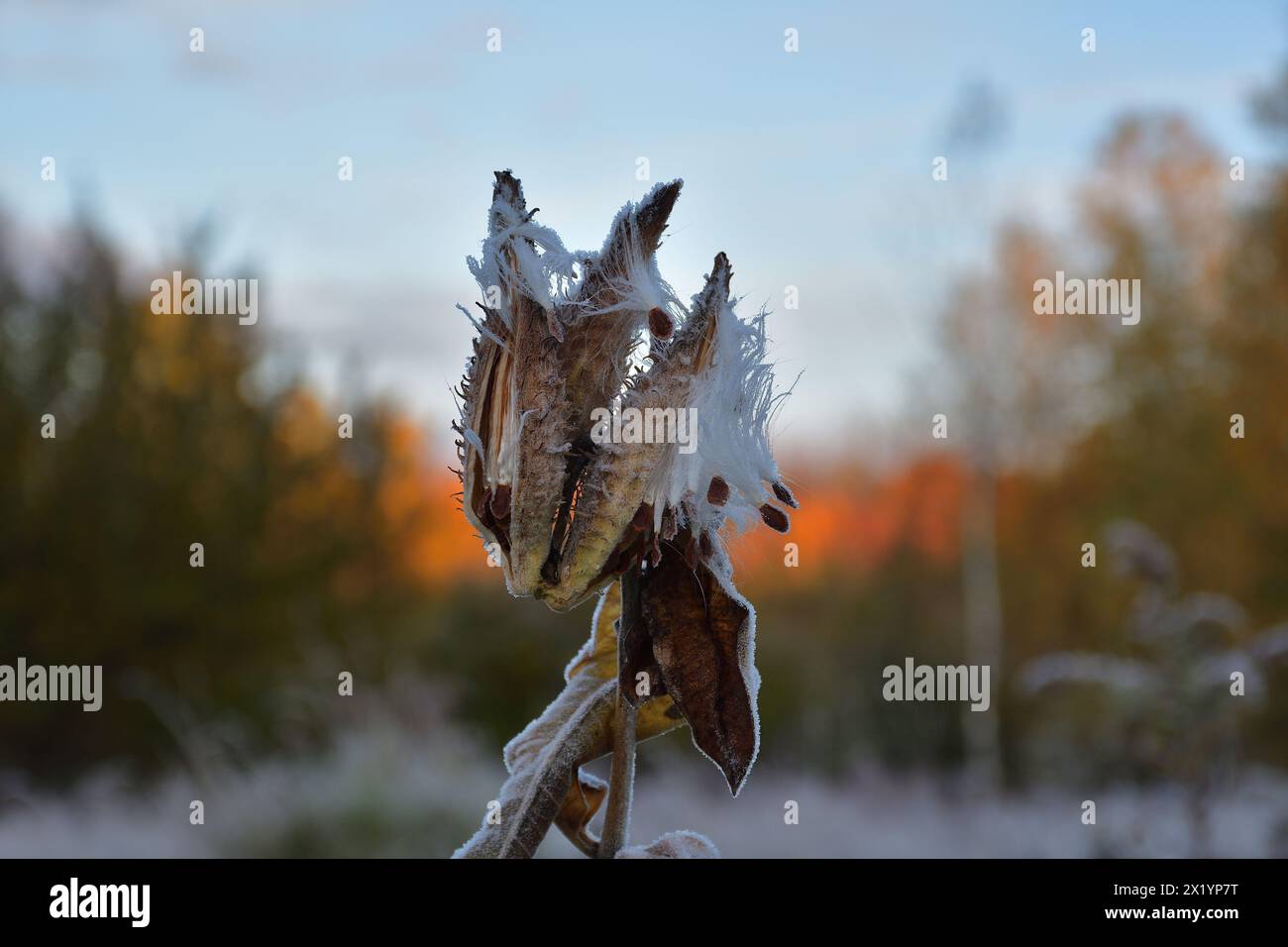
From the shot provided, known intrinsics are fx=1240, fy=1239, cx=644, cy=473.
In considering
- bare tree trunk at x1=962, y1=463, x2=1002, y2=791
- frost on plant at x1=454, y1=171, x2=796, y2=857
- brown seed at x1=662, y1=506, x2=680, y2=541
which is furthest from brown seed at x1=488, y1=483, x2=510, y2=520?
bare tree trunk at x1=962, y1=463, x2=1002, y2=791

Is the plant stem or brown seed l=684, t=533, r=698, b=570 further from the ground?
brown seed l=684, t=533, r=698, b=570

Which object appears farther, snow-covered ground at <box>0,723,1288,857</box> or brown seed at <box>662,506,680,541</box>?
snow-covered ground at <box>0,723,1288,857</box>

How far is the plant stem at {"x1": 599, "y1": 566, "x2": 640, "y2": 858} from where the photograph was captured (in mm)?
996

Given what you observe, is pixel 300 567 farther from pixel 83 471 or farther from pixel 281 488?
pixel 83 471

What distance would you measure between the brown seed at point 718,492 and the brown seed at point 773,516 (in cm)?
5

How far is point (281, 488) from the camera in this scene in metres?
12.0

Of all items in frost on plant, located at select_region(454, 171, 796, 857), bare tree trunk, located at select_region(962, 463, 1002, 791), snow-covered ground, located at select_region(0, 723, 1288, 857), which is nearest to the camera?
frost on plant, located at select_region(454, 171, 796, 857)

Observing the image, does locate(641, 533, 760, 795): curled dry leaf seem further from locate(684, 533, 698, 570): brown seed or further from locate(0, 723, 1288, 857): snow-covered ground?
locate(0, 723, 1288, 857): snow-covered ground

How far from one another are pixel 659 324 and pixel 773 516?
0.18m

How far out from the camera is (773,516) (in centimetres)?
97

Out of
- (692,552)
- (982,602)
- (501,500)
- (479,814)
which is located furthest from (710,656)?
(982,602)

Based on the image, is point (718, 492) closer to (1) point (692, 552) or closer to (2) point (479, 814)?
(1) point (692, 552)

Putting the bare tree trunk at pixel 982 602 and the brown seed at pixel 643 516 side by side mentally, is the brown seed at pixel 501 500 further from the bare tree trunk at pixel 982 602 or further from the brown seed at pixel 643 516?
the bare tree trunk at pixel 982 602

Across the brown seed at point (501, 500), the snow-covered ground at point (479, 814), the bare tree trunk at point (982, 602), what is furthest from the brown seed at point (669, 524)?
the bare tree trunk at point (982, 602)
